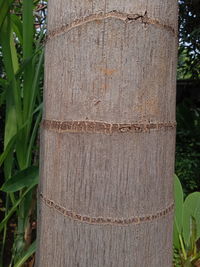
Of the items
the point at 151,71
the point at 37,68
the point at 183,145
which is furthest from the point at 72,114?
the point at 183,145

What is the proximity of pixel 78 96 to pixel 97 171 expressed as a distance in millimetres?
111

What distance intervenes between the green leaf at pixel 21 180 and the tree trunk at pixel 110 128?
15.9 inches

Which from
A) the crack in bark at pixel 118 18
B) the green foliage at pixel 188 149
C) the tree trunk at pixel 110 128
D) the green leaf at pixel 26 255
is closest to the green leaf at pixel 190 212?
the green leaf at pixel 26 255

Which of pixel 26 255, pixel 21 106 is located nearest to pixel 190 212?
pixel 26 255

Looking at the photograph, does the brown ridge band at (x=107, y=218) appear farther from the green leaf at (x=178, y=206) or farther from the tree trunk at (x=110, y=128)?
the green leaf at (x=178, y=206)

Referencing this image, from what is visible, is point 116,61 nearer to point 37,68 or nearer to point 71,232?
point 71,232

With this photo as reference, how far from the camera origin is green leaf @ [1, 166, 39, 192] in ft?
2.73

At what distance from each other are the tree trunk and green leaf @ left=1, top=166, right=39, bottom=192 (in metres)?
0.40

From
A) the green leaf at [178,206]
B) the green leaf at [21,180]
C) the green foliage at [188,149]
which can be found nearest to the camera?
the green leaf at [21,180]

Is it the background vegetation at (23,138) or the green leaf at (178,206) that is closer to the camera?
the background vegetation at (23,138)

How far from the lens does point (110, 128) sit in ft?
1.40

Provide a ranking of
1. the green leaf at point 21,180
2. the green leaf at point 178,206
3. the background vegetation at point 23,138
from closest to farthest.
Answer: the green leaf at point 21,180
the background vegetation at point 23,138
the green leaf at point 178,206

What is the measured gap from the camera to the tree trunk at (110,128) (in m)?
0.43

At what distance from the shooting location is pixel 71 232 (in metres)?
0.45
